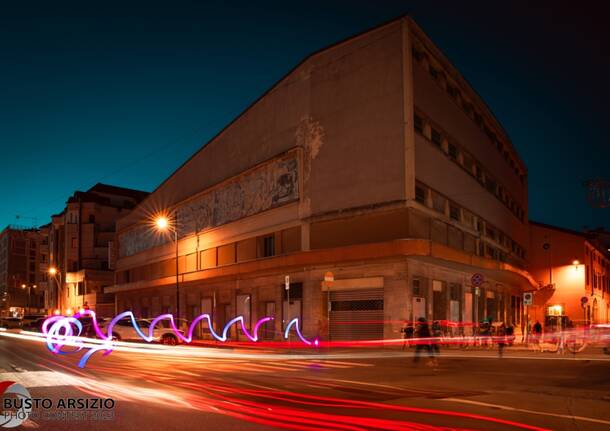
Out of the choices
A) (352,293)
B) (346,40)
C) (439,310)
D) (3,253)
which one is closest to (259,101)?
(346,40)

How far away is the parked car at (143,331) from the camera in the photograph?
33.9 metres

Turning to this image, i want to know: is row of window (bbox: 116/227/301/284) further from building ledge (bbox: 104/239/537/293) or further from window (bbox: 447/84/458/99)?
window (bbox: 447/84/458/99)

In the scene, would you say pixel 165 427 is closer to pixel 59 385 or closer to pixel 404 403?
pixel 404 403


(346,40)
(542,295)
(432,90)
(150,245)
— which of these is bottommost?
(542,295)

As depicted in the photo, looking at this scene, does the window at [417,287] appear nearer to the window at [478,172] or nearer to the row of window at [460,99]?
the row of window at [460,99]

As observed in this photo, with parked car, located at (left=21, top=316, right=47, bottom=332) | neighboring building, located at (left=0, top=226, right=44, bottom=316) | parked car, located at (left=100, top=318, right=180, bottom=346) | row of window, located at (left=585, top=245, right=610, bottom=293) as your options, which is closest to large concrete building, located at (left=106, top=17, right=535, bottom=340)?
parked car, located at (left=100, top=318, right=180, bottom=346)

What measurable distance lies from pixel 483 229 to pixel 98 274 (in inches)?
2262

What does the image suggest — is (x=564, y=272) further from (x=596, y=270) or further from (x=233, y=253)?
(x=233, y=253)

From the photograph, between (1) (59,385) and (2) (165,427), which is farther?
(1) (59,385)

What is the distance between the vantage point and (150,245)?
196 feet

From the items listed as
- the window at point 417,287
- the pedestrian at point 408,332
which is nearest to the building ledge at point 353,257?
the window at point 417,287

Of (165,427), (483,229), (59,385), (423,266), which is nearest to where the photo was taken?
(165,427)

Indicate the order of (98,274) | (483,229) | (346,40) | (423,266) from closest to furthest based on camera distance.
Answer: (423,266)
(346,40)
(483,229)
(98,274)

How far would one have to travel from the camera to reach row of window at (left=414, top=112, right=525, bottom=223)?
3384 cm
